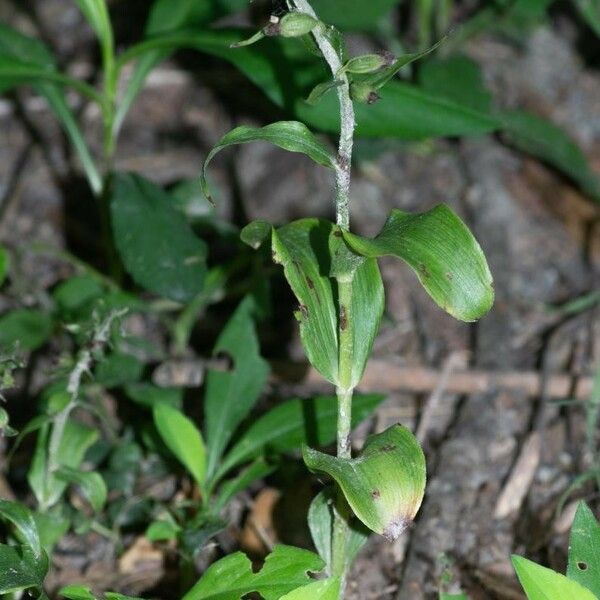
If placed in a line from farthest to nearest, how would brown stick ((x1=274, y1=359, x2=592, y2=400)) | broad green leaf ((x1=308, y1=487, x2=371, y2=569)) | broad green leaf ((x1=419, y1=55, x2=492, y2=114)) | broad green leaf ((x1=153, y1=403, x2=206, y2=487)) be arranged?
1. broad green leaf ((x1=419, y1=55, x2=492, y2=114))
2. brown stick ((x1=274, y1=359, x2=592, y2=400))
3. broad green leaf ((x1=153, y1=403, x2=206, y2=487))
4. broad green leaf ((x1=308, y1=487, x2=371, y2=569))

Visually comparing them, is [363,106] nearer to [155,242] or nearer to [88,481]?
[155,242]

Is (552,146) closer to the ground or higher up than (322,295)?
higher up

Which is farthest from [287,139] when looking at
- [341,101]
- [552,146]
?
[552,146]

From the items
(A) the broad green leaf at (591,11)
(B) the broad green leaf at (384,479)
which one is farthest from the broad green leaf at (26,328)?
(A) the broad green leaf at (591,11)

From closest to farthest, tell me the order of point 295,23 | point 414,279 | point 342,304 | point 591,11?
point 295,23, point 342,304, point 414,279, point 591,11

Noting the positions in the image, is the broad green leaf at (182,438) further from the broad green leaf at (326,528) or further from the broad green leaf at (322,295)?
the broad green leaf at (322,295)

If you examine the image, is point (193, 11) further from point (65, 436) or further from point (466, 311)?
point (466, 311)

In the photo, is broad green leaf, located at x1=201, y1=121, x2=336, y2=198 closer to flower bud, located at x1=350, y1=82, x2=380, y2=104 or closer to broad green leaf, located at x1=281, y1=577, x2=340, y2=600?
flower bud, located at x1=350, y1=82, x2=380, y2=104

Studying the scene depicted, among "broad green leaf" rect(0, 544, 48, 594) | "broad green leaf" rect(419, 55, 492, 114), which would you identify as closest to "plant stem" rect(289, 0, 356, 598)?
"broad green leaf" rect(0, 544, 48, 594)
